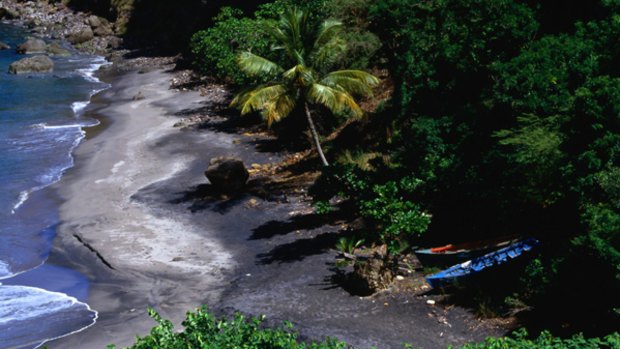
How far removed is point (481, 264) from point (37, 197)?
2175 centimetres

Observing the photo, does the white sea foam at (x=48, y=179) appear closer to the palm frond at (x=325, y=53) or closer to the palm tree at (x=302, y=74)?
the palm tree at (x=302, y=74)

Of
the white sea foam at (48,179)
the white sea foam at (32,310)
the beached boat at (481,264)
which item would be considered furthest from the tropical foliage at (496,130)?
the white sea foam at (48,179)

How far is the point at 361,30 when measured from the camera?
121ft

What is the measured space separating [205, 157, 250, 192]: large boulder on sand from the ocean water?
655cm

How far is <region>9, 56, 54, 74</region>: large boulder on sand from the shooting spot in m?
67.1

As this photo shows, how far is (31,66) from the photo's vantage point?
6719 cm

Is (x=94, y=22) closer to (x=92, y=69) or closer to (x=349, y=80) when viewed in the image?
(x=92, y=69)

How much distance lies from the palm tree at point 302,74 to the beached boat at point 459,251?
7.42 m

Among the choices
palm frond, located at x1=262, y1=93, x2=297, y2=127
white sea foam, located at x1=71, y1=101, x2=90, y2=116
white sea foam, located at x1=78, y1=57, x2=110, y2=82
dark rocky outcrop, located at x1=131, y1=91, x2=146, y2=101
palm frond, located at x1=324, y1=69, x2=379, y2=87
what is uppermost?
palm frond, located at x1=324, y1=69, x2=379, y2=87

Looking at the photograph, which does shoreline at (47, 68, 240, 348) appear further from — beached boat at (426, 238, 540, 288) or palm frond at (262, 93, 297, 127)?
beached boat at (426, 238, 540, 288)

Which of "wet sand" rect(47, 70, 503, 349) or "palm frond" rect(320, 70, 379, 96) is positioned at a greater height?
"palm frond" rect(320, 70, 379, 96)

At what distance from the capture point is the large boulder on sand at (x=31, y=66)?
67.1 metres

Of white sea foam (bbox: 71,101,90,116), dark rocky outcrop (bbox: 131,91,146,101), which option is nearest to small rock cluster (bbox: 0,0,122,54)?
white sea foam (bbox: 71,101,90,116)

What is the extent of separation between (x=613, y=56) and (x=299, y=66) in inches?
441
